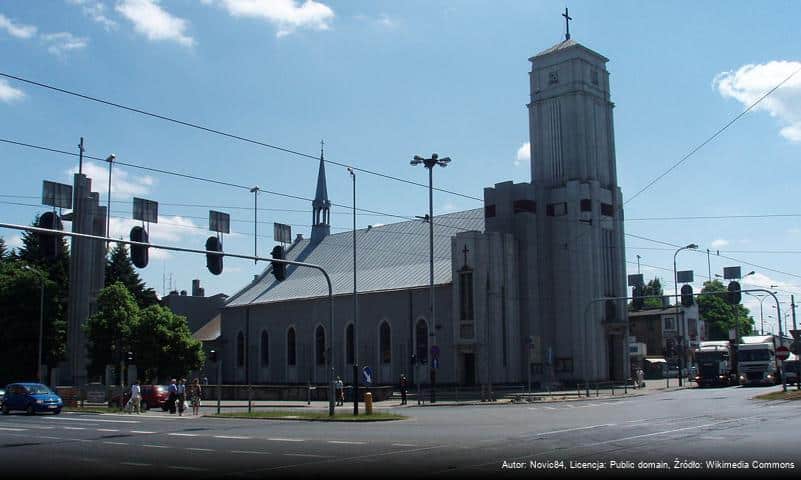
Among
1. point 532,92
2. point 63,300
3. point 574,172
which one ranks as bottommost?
point 63,300

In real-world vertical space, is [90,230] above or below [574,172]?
below

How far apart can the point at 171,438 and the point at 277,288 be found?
55012 millimetres

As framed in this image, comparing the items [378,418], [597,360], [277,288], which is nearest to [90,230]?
[277,288]

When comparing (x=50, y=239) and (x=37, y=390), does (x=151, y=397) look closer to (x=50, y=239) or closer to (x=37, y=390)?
(x=37, y=390)

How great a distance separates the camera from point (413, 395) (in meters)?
56.2

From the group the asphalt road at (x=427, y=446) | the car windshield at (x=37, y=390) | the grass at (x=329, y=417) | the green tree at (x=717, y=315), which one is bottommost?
the grass at (x=329, y=417)

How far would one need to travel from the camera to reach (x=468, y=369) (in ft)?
198

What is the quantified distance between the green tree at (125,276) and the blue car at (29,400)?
45.3 meters

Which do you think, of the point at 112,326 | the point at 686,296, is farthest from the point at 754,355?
the point at 112,326

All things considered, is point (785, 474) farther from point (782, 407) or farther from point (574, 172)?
point (574, 172)

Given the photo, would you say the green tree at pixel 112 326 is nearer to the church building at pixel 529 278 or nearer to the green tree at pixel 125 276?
the church building at pixel 529 278

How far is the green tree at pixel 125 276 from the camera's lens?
84.5 meters

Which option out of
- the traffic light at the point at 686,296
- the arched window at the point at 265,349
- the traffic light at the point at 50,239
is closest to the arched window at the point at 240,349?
the arched window at the point at 265,349

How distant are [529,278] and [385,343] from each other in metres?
13.1
